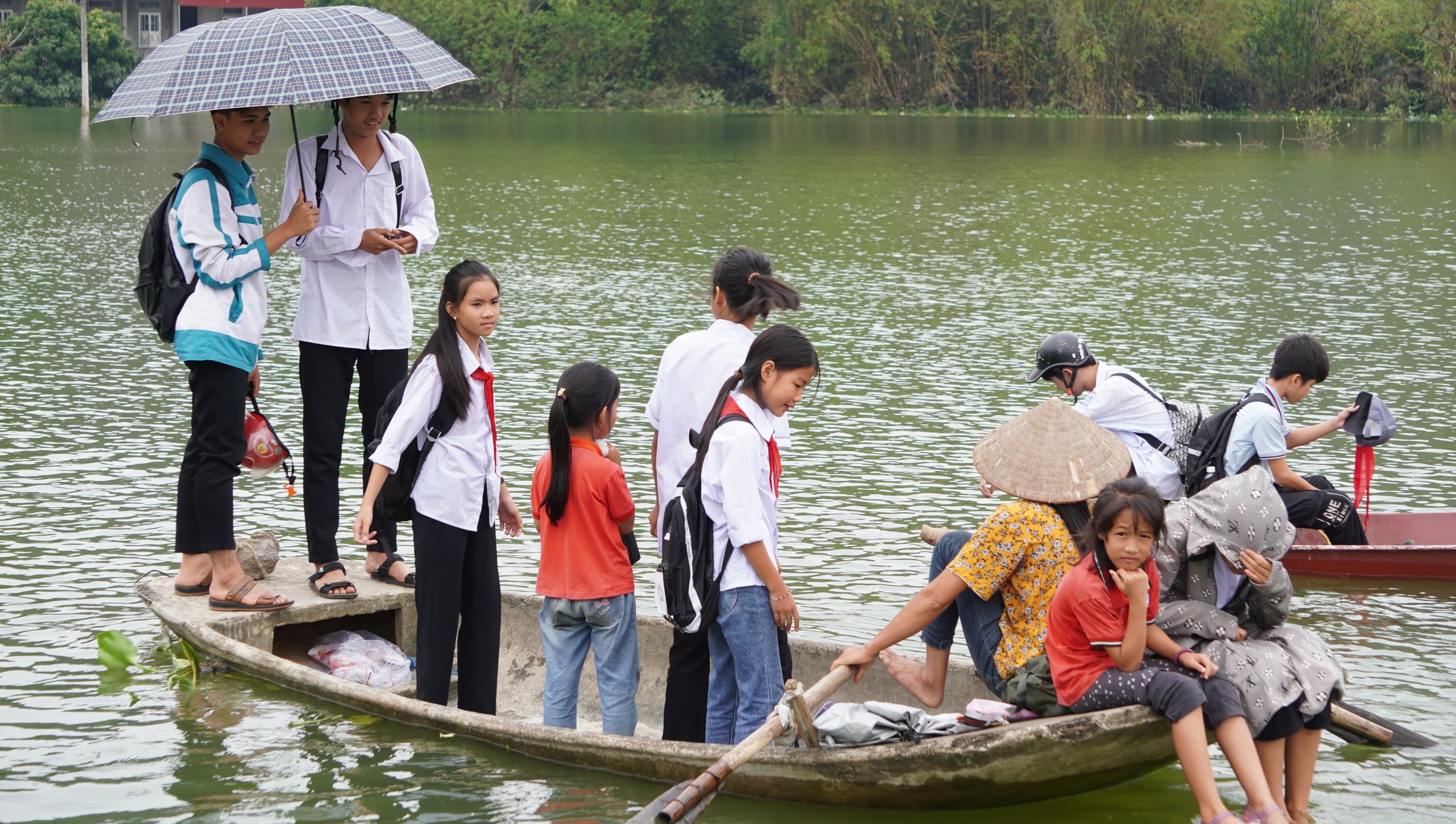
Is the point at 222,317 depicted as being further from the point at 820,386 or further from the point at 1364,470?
the point at 820,386

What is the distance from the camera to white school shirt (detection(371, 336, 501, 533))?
525cm

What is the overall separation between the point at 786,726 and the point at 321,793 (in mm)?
1752

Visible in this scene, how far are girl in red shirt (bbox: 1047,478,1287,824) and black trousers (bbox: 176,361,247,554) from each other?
126 inches

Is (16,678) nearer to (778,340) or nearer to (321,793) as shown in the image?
(321,793)

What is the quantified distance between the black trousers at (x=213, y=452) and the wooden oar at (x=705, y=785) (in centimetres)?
243

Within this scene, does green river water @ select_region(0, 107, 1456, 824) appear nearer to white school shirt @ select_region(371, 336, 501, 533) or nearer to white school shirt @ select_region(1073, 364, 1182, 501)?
white school shirt @ select_region(371, 336, 501, 533)

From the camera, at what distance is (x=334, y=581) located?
631 cm

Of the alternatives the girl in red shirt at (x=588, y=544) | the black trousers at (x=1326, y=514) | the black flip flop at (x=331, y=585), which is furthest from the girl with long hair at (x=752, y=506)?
the black trousers at (x=1326, y=514)

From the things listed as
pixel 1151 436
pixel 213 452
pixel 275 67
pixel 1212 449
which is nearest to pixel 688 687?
pixel 213 452

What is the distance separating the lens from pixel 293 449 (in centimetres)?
1062

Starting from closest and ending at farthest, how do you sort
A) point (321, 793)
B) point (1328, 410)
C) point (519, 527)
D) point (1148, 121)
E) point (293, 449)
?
point (321, 793)
point (519, 527)
point (293, 449)
point (1328, 410)
point (1148, 121)

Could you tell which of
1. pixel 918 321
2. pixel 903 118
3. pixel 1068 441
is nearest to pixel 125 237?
pixel 918 321

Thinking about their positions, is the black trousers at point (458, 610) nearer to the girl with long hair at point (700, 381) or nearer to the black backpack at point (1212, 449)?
the girl with long hair at point (700, 381)

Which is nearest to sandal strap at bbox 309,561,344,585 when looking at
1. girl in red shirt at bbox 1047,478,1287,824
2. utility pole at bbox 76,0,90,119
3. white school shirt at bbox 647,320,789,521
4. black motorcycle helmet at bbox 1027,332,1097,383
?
white school shirt at bbox 647,320,789,521
